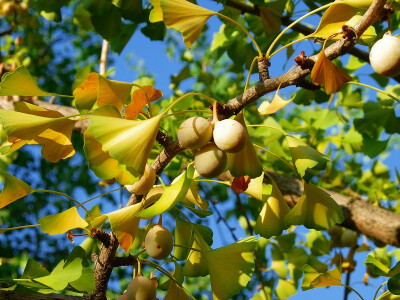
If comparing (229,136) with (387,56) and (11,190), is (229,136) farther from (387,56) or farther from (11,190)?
(11,190)

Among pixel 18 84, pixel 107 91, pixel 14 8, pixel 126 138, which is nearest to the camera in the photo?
pixel 126 138

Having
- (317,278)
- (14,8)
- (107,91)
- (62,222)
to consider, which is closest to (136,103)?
(107,91)

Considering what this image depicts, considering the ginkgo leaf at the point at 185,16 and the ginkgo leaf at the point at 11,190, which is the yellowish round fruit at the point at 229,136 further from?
the ginkgo leaf at the point at 11,190

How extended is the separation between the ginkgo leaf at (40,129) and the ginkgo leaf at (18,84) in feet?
0.09

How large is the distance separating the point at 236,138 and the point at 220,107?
13 cm

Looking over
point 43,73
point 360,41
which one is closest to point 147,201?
point 360,41

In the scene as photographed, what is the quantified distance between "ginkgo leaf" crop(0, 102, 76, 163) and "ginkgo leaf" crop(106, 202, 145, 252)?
0.18 m

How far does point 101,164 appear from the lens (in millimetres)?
743

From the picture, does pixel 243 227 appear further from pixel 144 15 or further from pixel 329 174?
pixel 144 15

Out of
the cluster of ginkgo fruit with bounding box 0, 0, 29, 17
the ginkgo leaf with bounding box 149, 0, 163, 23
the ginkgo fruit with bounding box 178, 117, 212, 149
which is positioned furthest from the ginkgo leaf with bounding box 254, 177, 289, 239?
the cluster of ginkgo fruit with bounding box 0, 0, 29, 17

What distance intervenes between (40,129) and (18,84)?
0.46ft

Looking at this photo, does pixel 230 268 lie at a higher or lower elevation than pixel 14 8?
higher

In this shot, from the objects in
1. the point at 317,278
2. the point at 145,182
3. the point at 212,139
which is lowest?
the point at 317,278

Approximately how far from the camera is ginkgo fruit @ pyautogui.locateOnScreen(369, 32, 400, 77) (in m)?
0.73
